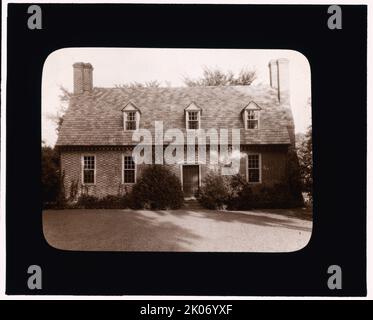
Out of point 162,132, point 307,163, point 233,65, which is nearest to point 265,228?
point 307,163

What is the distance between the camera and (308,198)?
5336 mm

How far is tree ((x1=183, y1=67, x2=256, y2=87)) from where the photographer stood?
5375mm

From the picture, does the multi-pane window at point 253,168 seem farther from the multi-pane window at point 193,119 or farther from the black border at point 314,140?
the multi-pane window at point 193,119

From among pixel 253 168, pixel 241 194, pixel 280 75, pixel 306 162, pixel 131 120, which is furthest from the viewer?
pixel 131 120

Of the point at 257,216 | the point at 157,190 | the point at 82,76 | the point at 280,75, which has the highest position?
the point at 82,76

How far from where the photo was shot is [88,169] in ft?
19.4

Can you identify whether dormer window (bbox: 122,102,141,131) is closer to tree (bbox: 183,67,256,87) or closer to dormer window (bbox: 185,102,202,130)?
dormer window (bbox: 185,102,202,130)

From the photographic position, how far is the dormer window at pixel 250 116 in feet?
18.7

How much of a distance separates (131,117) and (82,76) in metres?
1.19

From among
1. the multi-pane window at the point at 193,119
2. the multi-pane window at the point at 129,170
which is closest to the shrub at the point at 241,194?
the multi-pane window at the point at 193,119

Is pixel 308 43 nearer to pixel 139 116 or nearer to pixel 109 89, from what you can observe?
pixel 139 116

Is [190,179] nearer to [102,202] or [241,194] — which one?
[241,194]

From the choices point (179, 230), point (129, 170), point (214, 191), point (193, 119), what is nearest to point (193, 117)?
point (193, 119)

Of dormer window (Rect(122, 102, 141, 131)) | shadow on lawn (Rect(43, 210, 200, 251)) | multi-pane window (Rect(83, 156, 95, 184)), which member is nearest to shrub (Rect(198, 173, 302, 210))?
shadow on lawn (Rect(43, 210, 200, 251))
